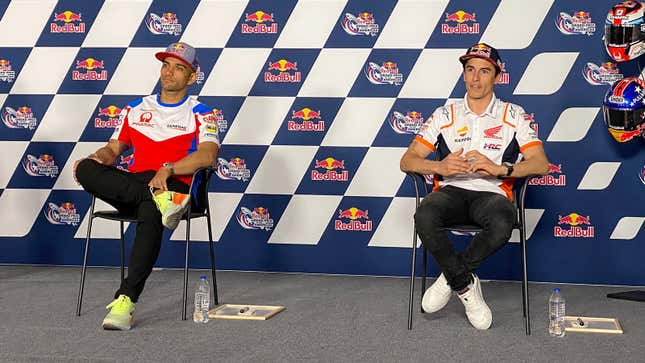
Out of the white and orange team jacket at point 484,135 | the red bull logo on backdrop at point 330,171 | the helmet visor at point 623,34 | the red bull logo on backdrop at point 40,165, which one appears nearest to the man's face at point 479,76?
the white and orange team jacket at point 484,135

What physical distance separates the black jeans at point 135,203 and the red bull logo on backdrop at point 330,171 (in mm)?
1207

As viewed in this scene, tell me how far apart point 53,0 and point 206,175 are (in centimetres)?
192

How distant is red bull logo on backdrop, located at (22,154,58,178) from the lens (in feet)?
16.0

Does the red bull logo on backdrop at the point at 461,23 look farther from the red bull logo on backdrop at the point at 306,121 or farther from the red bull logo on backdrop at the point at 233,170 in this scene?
the red bull logo on backdrop at the point at 233,170

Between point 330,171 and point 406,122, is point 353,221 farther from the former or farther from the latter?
point 406,122

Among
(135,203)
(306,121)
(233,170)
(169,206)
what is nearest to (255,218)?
(233,170)

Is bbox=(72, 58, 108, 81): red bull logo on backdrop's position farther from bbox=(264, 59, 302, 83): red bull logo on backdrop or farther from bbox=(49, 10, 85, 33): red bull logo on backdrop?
bbox=(264, 59, 302, 83): red bull logo on backdrop

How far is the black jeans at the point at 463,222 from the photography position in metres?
3.20

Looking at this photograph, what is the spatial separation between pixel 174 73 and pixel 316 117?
1102mm

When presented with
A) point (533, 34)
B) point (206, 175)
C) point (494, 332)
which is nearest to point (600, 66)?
point (533, 34)

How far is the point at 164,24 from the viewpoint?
15.5 ft

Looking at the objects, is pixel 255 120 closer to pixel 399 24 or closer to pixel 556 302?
pixel 399 24

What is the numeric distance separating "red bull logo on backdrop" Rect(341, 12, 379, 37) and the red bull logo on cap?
4.73 ft

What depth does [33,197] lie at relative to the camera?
4.91 m
